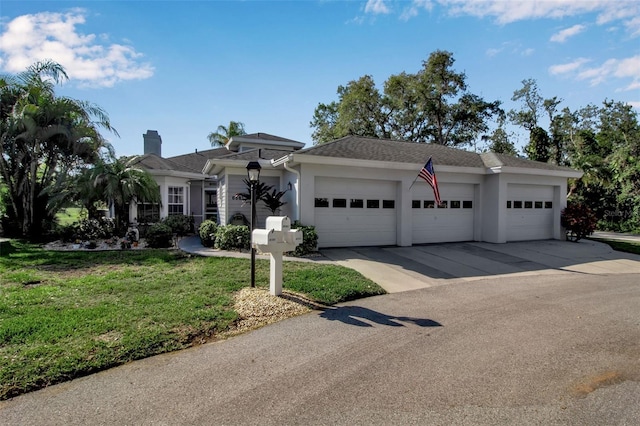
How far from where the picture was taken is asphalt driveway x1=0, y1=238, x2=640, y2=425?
2.81 m

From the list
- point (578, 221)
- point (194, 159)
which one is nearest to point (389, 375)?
point (578, 221)

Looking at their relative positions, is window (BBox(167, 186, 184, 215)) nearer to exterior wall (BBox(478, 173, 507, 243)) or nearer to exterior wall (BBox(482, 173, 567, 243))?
exterior wall (BBox(478, 173, 507, 243))

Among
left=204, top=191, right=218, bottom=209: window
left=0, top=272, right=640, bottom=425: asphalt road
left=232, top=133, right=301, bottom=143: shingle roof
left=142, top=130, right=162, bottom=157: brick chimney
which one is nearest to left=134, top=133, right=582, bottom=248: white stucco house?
left=204, top=191, right=218, bottom=209: window

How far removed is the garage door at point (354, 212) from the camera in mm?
11203

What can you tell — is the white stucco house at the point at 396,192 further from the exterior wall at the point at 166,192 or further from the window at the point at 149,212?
the window at the point at 149,212

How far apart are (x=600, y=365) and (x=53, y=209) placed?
15.8m

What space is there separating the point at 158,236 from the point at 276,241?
7411 mm

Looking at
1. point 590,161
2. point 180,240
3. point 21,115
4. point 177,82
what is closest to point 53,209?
point 21,115

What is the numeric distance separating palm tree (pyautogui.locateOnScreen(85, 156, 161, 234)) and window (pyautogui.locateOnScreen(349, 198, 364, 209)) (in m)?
7.23

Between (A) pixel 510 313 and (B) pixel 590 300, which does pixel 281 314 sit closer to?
(A) pixel 510 313

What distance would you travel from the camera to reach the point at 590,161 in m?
21.5

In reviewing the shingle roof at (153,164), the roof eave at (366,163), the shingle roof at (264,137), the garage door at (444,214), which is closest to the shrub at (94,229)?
the shingle roof at (153,164)

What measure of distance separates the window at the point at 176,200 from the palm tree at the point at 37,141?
352 cm

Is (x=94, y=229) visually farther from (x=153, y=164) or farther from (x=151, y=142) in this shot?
(x=151, y=142)
